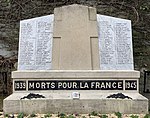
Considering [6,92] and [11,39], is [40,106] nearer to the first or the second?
[6,92]

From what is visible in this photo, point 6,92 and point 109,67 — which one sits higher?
point 109,67

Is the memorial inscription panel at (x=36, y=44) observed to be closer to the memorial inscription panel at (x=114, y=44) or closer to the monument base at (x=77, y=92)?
the monument base at (x=77, y=92)

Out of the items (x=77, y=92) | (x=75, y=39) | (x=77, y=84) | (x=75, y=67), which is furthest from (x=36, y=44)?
(x=77, y=92)

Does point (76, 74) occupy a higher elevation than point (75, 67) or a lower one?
lower

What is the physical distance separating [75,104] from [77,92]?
10.5 inches

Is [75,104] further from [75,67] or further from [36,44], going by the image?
[36,44]

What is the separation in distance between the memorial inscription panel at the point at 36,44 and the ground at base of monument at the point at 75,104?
35.9 inches

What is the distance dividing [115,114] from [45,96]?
1122mm

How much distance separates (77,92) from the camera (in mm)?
5293

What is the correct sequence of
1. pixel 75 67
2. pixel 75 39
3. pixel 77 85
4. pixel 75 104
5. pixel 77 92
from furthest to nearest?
1. pixel 75 39
2. pixel 75 67
3. pixel 77 85
4. pixel 77 92
5. pixel 75 104

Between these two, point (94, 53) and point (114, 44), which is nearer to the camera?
point (94, 53)

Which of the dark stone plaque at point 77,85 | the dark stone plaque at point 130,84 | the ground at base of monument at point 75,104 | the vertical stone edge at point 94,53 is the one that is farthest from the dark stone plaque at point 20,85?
the dark stone plaque at point 130,84

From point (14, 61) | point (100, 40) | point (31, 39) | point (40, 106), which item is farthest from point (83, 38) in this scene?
point (14, 61)

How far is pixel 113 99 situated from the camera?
512 cm
